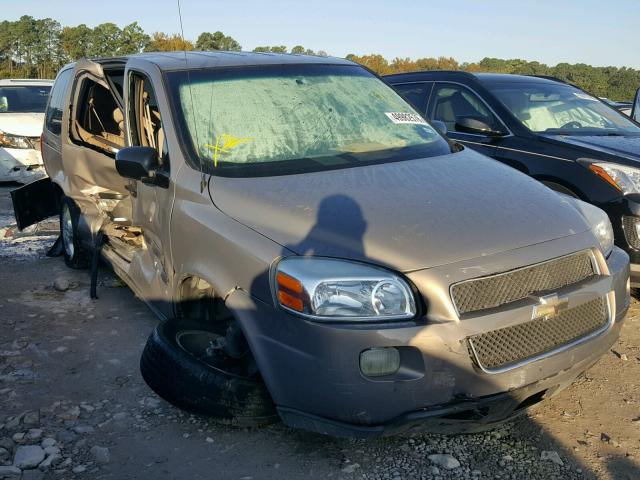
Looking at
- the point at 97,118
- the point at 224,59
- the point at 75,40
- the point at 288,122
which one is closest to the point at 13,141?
the point at 97,118

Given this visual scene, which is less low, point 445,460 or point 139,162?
point 139,162

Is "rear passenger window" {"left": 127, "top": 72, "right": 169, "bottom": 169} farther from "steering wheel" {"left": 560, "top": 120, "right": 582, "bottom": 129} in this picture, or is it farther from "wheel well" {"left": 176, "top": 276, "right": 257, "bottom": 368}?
"steering wheel" {"left": 560, "top": 120, "right": 582, "bottom": 129}

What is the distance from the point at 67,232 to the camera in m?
6.18

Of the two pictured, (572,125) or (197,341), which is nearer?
(197,341)

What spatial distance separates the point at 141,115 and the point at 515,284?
2.90m

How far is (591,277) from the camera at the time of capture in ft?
9.70

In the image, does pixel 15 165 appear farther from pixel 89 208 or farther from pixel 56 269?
pixel 89 208

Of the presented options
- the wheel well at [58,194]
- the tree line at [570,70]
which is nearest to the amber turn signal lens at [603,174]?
the wheel well at [58,194]

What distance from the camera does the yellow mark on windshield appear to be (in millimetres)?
3498

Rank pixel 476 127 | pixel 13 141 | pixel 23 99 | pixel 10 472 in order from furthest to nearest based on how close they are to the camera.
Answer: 1. pixel 23 99
2. pixel 13 141
3. pixel 476 127
4. pixel 10 472

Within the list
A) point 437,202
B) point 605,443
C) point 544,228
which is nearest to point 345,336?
point 437,202

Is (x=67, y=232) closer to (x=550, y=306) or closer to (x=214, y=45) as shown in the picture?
(x=214, y=45)

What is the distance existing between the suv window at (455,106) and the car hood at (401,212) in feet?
8.53

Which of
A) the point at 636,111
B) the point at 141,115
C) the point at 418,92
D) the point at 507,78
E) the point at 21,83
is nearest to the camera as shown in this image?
the point at 141,115
